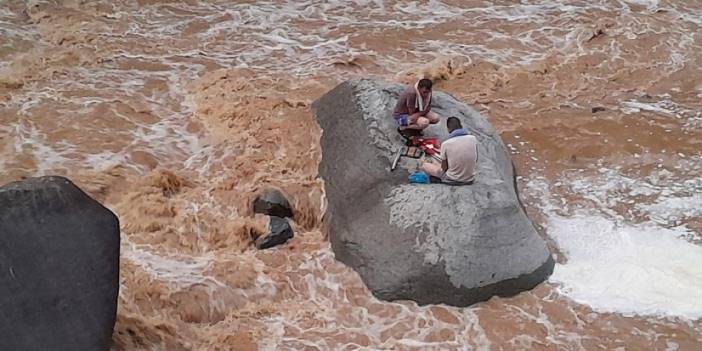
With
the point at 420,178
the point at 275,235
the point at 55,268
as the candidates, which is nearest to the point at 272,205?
the point at 275,235

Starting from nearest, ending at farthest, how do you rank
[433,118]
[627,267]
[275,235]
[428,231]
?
[428,231], [627,267], [275,235], [433,118]

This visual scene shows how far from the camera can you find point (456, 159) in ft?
24.1

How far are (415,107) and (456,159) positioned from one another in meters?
1.07

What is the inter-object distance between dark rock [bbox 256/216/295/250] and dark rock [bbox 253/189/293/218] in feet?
0.64

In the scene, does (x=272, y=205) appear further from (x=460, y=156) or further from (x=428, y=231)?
(x=460, y=156)

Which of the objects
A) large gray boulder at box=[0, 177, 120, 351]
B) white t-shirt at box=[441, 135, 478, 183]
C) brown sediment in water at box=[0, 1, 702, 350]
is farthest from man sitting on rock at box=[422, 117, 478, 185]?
large gray boulder at box=[0, 177, 120, 351]

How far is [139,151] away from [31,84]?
7.63 ft

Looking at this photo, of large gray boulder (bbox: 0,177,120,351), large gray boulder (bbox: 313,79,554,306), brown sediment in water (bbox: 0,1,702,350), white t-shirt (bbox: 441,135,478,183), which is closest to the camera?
large gray boulder (bbox: 0,177,120,351)

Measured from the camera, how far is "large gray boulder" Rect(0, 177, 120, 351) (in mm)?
5590

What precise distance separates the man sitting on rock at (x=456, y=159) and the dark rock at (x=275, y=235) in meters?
1.54

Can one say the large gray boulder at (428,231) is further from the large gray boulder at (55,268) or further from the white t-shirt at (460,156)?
the large gray boulder at (55,268)

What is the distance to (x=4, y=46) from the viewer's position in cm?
1153

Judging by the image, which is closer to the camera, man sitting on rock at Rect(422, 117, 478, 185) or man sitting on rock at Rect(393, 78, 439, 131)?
man sitting on rock at Rect(422, 117, 478, 185)

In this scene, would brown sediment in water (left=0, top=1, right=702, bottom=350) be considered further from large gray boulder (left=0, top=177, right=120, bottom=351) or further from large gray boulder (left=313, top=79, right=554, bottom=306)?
large gray boulder (left=0, top=177, right=120, bottom=351)
